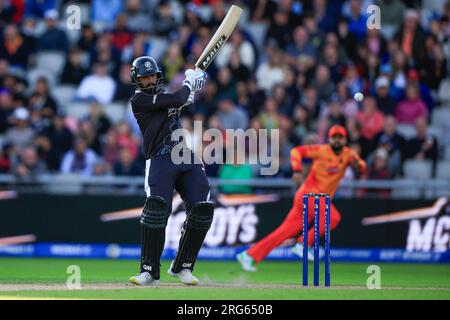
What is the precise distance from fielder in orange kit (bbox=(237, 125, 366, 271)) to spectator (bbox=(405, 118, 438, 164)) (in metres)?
3.85

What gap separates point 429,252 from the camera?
19297mm

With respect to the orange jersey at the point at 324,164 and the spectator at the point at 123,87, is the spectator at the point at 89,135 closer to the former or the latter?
the spectator at the point at 123,87

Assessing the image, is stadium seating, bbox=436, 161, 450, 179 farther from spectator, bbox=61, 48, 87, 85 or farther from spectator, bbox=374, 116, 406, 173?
spectator, bbox=61, 48, 87, 85

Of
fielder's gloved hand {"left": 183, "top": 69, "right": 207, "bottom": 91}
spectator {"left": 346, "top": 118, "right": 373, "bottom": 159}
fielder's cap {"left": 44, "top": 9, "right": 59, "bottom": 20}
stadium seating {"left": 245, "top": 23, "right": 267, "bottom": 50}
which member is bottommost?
spectator {"left": 346, "top": 118, "right": 373, "bottom": 159}

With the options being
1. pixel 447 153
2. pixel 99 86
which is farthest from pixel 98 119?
pixel 447 153

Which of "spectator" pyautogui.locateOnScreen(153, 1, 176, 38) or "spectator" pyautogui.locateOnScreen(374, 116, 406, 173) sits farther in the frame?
"spectator" pyautogui.locateOnScreen(153, 1, 176, 38)

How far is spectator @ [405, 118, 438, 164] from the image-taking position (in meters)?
20.2

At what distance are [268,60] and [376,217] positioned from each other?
4201mm

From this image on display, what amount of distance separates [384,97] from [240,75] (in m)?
2.75

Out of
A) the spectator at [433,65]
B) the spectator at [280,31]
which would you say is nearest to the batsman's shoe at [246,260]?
the spectator at [280,31]

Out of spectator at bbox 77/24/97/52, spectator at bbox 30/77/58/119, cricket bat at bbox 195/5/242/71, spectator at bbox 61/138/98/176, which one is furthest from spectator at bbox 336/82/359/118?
cricket bat at bbox 195/5/242/71

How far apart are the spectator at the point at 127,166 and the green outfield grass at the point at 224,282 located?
1.86 m

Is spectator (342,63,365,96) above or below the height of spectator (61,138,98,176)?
above
